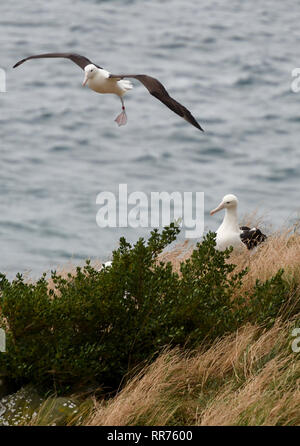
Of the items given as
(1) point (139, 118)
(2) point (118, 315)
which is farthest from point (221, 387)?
(1) point (139, 118)

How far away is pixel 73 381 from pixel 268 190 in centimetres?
3455

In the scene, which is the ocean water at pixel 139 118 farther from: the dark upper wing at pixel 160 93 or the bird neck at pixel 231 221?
the dark upper wing at pixel 160 93

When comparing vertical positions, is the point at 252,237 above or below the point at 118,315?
below

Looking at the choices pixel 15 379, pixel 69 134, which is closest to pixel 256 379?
pixel 15 379

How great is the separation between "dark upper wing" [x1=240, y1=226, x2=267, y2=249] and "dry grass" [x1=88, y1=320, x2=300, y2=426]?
203cm

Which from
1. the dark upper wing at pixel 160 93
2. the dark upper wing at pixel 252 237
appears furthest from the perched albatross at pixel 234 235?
the dark upper wing at pixel 160 93

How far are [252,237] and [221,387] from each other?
2.94 m

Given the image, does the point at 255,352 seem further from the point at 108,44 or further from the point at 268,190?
the point at 108,44

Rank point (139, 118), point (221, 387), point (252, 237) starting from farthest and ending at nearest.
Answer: point (139, 118)
point (252, 237)
point (221, 387)

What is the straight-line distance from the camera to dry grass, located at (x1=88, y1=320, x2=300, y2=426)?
5852 millimetres

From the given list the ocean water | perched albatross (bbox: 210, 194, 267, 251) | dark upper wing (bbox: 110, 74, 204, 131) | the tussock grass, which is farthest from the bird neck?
the ocean water

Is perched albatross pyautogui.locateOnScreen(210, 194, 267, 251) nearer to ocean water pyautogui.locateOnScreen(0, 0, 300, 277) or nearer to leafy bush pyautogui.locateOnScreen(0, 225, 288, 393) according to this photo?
leafy bush pyautogui.locateOnScreen(0, 225, 288, 393)

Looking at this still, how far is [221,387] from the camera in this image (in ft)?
21.1

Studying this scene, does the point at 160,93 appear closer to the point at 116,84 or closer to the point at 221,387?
the point at 116,84
